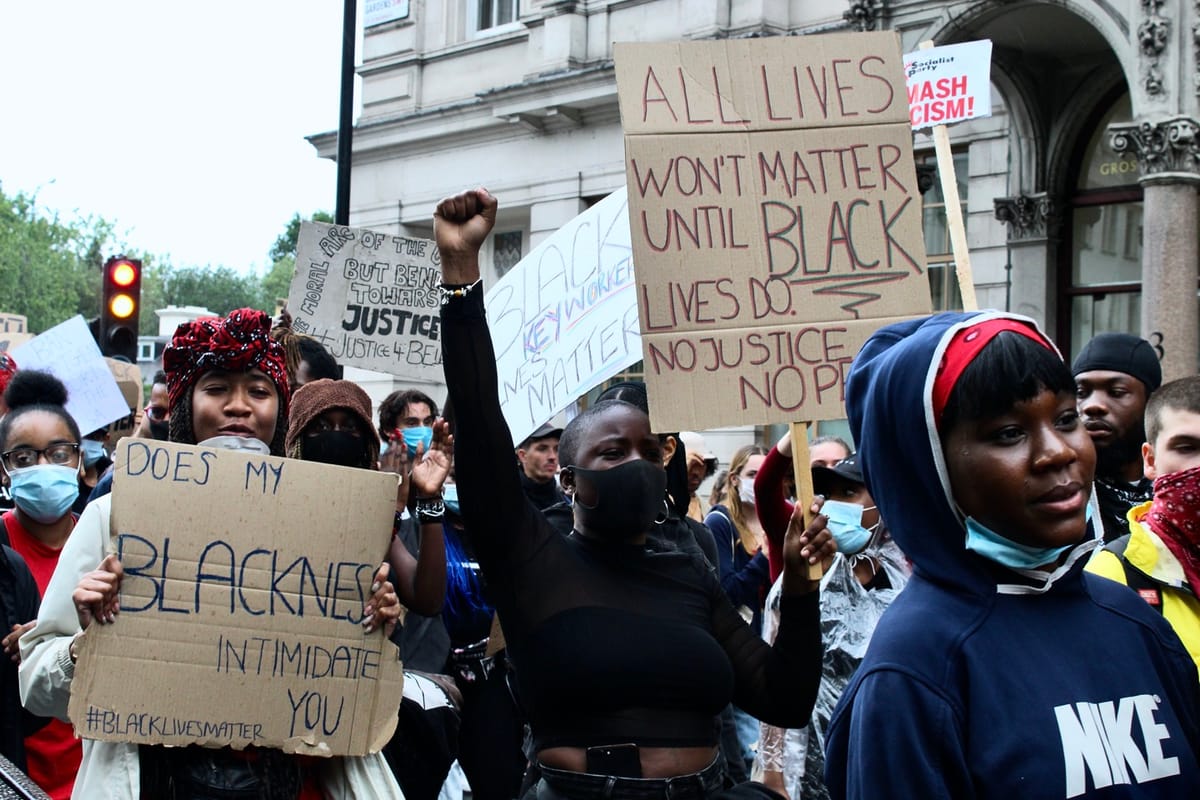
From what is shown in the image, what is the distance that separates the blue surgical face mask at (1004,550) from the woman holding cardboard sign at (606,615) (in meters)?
1.03

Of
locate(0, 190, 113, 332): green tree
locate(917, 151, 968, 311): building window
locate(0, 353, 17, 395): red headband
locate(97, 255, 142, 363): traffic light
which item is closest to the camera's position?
locate(0, 353, 17, 395): red headband

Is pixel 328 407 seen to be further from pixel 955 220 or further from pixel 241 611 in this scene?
Answer: pixel 955 220

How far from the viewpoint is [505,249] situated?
19.4 m

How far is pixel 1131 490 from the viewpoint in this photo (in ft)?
15.5

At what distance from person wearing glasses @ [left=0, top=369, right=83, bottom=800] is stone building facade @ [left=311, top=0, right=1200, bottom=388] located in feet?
27.3

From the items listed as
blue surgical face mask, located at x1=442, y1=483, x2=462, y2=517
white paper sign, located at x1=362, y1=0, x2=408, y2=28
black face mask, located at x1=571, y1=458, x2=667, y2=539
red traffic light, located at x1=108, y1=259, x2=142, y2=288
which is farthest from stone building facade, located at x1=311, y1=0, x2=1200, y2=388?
black face mask, located at x1=571, y1=458, x2=667, y2=539

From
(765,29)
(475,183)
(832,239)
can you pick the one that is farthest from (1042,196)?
(832,239)

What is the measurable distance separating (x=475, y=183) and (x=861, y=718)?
17368 millimetres

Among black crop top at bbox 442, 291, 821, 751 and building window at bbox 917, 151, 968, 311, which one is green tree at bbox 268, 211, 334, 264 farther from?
black crop top at bbox 442, 291, 821, 751

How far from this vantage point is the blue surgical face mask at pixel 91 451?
7.70 metres

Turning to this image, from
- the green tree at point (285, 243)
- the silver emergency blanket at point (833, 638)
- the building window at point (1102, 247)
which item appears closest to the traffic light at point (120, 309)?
the building window at point (1102, 247)

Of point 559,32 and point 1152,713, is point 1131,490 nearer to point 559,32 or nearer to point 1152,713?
point 1152,713

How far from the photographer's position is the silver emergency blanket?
491 centimetres

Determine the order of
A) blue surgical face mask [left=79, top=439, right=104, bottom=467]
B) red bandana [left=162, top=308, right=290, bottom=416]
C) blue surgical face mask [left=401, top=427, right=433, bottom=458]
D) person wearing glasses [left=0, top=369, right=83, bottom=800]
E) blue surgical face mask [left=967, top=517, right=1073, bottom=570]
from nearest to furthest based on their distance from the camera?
blue surgical face mask [left=967, top=517, right=1073, bottom=570]
red bandana [left=162, top=308, right=290, bottom=416]
person wearing glasses [left=0, top=369, right=83, bottom=800]
blue surgical face mask [left=401, top=427, right=433, bottom=458]
blue surgical face mask [left=79, top=439, right=104, bottom=467]
